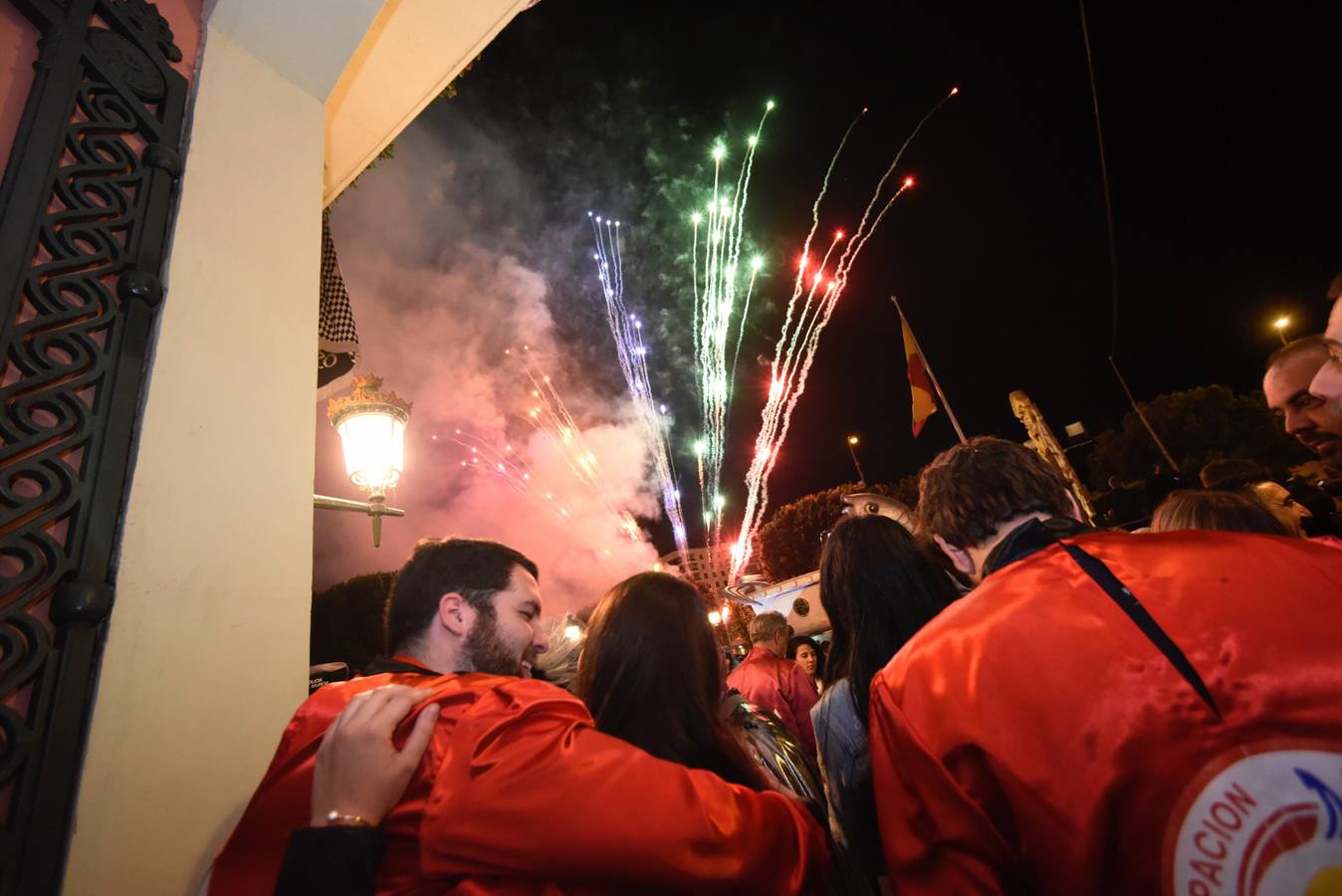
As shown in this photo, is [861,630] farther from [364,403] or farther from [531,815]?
[364,403]

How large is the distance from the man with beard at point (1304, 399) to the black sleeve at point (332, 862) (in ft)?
18.5

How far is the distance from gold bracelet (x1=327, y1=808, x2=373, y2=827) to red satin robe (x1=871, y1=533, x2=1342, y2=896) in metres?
1.36

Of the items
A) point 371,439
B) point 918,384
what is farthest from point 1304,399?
point 918,384

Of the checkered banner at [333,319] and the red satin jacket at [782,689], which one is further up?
the checkered banner at [333,319]

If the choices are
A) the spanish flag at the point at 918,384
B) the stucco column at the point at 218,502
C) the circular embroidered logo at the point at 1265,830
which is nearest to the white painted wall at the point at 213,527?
the stucco column at the point at 218,502

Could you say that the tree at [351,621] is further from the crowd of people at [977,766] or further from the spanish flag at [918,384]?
the crowd of people at [977,766]

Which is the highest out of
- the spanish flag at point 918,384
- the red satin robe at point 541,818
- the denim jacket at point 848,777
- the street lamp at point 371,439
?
the spanish flag at point 918,384

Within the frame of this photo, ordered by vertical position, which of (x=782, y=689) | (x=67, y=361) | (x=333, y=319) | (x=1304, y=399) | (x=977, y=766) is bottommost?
(x=782, y=689)

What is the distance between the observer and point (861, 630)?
2732mm

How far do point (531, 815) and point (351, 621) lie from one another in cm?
3851

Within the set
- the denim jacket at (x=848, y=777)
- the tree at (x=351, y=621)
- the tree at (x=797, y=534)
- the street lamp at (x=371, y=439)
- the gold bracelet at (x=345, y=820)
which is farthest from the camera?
the tree at (x=797, y=534)

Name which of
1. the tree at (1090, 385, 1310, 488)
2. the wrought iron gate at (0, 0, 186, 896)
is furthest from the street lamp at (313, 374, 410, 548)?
the tree at (1090, 385, 1310, 488)

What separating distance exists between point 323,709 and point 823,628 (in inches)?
745

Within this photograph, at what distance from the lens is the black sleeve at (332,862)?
132cm
